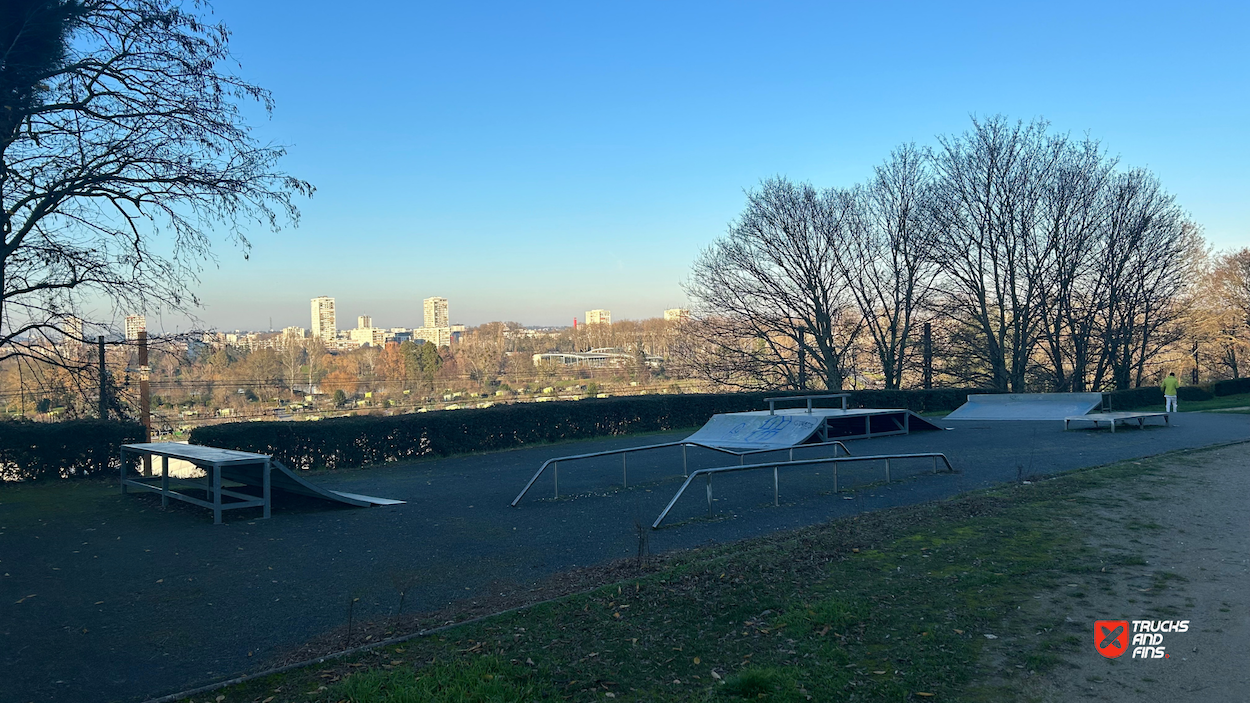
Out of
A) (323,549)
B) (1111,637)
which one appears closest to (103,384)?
(323,549)

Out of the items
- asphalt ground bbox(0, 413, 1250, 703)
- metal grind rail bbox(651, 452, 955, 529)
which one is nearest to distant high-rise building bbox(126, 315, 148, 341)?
asphalt ground bbox(0, 413, 1250, 703)

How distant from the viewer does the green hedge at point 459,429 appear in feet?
47.9

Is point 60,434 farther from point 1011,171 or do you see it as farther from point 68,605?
point 1011,171

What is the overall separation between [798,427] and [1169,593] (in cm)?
1036

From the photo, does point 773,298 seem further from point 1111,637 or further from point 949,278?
point 1111,637

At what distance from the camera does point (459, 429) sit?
1731 cm

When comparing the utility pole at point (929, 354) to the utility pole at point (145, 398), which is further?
the utility pole at point (929, 354)

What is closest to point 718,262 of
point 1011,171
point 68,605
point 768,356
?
A: point 768,356

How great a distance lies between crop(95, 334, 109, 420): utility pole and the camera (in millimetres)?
13055

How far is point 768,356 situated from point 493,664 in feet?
102

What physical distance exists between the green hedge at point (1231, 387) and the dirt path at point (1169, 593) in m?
31.0

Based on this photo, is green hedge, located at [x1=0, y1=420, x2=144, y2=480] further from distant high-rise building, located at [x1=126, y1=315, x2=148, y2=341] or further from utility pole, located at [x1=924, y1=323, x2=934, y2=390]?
utility pole, located at [x1=924, y1=323, x2=934, y2=390]

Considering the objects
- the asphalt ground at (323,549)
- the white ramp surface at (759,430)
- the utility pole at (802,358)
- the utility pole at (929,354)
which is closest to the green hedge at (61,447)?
the asphalt ground at (323,549)

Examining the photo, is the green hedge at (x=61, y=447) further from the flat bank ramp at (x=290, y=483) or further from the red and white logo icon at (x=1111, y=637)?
the red and white logo icon at (x=1111, y=637)
